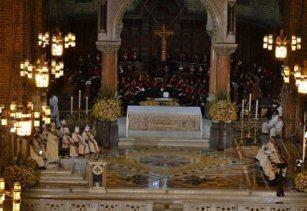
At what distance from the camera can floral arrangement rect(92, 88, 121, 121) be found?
35188mm

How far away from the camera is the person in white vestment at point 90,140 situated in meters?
33.8

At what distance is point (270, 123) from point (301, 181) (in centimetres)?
950

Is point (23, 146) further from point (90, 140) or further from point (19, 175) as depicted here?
point (90, 140)

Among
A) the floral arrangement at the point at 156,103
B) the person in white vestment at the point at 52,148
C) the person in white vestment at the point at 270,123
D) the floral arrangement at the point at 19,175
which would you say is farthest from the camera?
the floral arrangement at the point at 156,103

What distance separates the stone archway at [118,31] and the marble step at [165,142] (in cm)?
214

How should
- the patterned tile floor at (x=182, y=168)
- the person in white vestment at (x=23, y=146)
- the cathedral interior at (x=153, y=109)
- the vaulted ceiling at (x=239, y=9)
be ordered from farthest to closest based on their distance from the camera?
the vaulted ceiling at (x=239, y=9)
the person in white vestment at (x=23, y=146)
the patterned tile floor at (x=182, y=168)
the cathedral interior at (x=153, y=109)

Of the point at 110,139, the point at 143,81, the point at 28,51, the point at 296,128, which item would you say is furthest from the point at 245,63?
the point at 28,51

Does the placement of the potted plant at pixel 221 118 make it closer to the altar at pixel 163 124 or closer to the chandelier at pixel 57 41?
the altar at pixel 163 124

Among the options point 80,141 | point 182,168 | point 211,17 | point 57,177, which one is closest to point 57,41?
point 80,141

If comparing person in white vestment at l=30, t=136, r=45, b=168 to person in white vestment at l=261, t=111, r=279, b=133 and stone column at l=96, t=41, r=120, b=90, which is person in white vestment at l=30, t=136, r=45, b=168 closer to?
stone column at l=96, t=41, r=120, b=90

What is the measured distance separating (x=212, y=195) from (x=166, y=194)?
1.45m

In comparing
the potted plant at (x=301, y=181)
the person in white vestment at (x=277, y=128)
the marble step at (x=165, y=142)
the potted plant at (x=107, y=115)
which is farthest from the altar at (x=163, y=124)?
the potted plant at (x=301, y=181)

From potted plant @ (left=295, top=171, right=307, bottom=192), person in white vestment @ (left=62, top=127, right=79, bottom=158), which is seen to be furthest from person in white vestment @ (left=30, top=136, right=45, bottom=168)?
potted plant @ (left=295, top=171, right=307, bottom=192)

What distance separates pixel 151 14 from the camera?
4731cm
